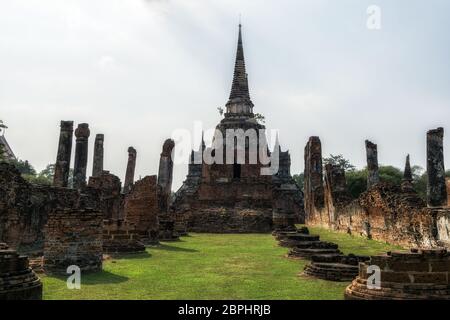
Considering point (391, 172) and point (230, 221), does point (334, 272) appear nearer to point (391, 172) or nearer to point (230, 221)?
point (230, 221)

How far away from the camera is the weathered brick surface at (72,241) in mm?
7836

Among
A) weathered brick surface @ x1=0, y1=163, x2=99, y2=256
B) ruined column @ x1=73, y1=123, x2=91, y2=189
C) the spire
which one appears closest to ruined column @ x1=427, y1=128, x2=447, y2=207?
weathered brick surface @ x1=0, y1=163, x2=99, y2=256

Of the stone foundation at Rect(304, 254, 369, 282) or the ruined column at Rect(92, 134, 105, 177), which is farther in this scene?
the ruined column at Rect(92, 134, 105, 177)

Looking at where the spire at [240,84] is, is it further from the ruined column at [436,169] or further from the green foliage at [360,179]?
the ruined column at [436,169]

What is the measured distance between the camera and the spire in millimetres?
41938

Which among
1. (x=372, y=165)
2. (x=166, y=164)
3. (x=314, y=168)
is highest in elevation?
(x=166, y=164)

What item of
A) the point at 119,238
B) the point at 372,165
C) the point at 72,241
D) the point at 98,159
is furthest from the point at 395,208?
the point at 98,159

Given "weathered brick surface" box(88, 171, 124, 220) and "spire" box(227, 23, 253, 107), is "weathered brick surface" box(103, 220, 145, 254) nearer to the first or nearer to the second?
"weathered brick surface" box(88, 171, 124, 220)

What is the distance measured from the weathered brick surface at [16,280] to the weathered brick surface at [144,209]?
8968 millimetres

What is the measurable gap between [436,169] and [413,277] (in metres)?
8.30

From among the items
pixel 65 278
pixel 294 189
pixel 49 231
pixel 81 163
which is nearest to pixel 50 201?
pixel 49 231

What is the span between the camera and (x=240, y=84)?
42594 millimetres

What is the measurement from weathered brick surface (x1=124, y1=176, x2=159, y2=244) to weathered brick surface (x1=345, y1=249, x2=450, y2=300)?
32.9ft
